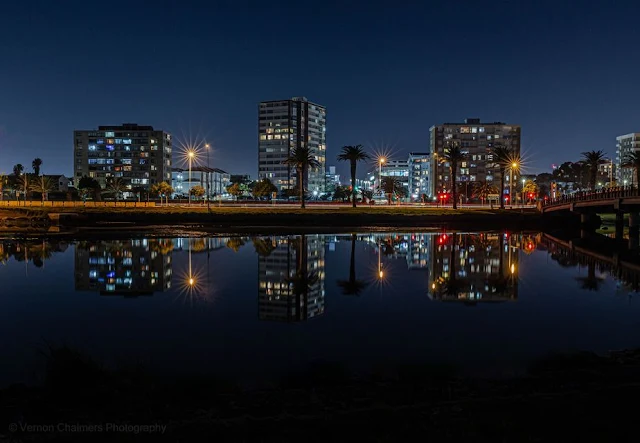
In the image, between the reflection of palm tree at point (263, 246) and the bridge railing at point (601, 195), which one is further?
the bridge railing at point (601, 195)

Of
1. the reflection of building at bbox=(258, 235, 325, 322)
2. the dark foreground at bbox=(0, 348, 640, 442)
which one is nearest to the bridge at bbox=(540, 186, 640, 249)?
the reflection of building at bbox=(258, 235, 325, 322)

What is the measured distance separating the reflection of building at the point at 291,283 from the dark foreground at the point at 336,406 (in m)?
7.59

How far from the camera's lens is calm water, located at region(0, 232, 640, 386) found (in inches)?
531

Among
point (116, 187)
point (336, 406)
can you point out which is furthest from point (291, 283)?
point (116, 187)

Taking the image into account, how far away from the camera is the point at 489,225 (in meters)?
71.6

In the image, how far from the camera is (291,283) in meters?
25.5

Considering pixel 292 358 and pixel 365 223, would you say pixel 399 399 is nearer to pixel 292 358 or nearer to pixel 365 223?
pixel 292 358

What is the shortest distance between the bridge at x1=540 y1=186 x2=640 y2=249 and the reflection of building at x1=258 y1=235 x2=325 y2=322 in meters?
33.4

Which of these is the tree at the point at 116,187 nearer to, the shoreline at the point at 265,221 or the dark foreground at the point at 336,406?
the shoreline at the point at 265,221

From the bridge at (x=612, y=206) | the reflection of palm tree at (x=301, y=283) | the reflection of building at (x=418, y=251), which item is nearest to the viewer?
the reflection of palm tree at (x=301, y=283)

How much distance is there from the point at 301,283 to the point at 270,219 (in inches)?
1727

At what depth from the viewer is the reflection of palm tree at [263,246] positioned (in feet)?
126

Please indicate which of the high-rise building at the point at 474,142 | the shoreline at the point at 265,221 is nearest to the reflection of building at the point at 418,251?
the shoreline at the point at 265,221

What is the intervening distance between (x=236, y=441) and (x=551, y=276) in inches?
1050
